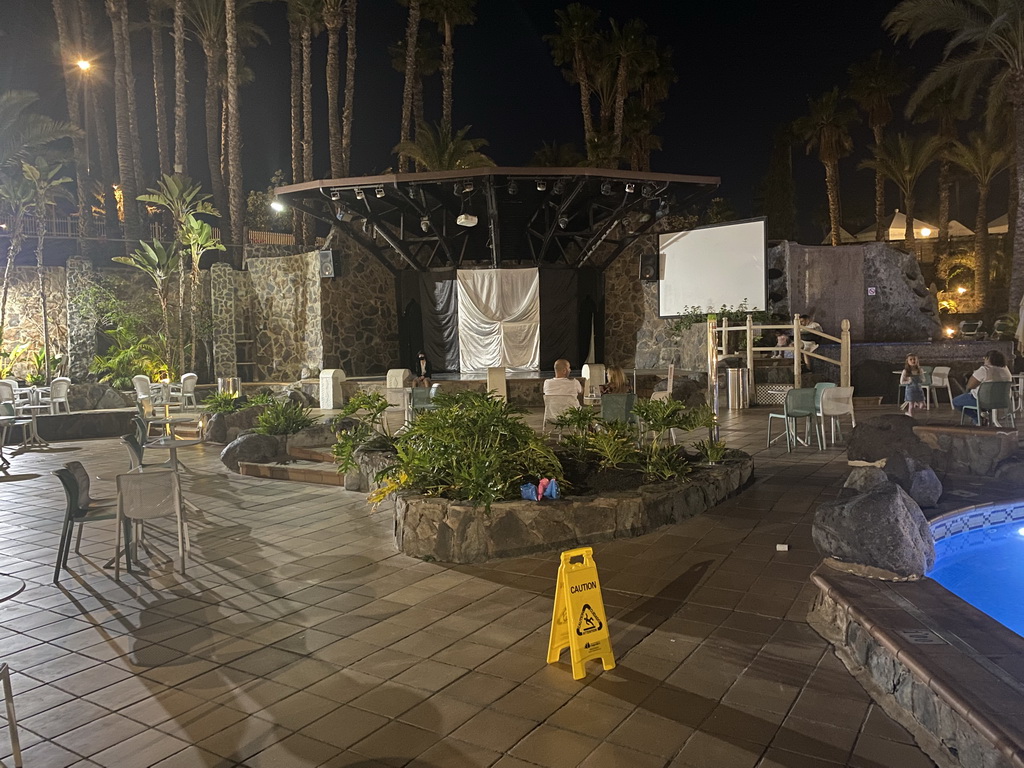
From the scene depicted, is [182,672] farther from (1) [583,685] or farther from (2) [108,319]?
(2) [108,319]

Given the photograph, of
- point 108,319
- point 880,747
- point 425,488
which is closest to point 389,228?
point 108,319

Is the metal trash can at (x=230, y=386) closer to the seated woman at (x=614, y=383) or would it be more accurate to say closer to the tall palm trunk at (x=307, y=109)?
the seated woman at (x=614, y=383)

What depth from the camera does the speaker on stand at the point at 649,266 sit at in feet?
56.2

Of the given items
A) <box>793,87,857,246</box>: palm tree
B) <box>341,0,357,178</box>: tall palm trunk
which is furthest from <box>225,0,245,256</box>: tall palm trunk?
<box>793,87,857,246</box>: palm tree

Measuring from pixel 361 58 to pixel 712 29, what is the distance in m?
15.3

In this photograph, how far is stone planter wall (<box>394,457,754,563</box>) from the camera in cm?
468

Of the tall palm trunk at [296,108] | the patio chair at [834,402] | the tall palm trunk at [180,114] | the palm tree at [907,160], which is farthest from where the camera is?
the palm tree at [907,160]

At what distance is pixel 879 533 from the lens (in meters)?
3.71

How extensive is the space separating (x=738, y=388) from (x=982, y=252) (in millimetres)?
20857

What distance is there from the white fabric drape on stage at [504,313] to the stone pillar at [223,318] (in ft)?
19.7

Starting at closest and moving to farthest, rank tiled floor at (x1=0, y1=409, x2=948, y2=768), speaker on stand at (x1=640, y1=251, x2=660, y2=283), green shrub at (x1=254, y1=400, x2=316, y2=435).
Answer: tiled floor at (x1=0, y1=409, x2=948, y2=768), green shrub at (x1=254, y1=400, x2=316, y2=435), speaker on stand at (x1=640, y1=251, x2=660, y2=283)

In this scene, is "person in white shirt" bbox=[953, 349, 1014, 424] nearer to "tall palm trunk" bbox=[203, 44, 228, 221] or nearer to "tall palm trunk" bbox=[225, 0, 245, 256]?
"tall palm trunk" bbox=[225, 0, 245, 256]

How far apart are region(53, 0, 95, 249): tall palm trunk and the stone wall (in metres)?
8.20

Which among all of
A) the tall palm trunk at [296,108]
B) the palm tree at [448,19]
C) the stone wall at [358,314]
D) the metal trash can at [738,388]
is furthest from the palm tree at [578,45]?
the metal trash can at [738,388]
